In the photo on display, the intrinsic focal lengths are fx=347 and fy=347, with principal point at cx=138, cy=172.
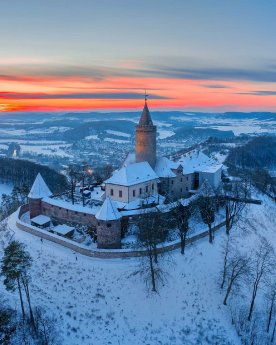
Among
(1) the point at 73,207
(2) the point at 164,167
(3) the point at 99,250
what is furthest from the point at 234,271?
(2) the point at 164,167

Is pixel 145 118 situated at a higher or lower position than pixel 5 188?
higher

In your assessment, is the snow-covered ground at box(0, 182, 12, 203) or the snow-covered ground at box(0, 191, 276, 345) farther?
the snow-covered ground at box(0, 182, 12, 203)

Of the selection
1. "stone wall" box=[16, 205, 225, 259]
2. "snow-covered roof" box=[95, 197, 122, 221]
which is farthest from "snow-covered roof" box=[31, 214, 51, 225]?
"snow-covered roof" box=[95, 197, 122, 221]

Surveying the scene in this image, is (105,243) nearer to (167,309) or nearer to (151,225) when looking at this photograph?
(151,225)

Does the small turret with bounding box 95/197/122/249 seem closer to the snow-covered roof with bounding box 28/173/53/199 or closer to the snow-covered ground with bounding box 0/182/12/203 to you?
the snow-covered roof with bounding box 28/173/53/199

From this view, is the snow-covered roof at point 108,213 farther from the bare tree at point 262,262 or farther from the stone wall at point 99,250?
the bare tree at point 262,262

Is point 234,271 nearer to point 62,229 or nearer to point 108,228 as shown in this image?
point 108,228

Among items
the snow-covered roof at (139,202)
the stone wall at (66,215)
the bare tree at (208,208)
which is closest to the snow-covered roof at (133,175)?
the snow-covered roof at (139,202)
